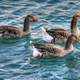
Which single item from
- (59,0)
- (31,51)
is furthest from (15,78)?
(59,0)

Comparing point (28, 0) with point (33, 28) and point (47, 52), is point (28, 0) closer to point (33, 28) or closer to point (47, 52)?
point (33, 28)

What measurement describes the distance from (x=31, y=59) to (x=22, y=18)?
439cm

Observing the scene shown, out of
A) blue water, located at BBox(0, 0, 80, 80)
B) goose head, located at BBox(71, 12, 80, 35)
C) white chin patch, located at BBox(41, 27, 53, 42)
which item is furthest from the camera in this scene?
goose head, located at BBox(71, 12, 80, 35)

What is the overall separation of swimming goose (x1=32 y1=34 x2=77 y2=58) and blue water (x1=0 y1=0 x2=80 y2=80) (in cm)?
15

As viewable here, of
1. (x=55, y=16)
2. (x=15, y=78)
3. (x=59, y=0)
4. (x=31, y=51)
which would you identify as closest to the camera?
(x=15, y=78)

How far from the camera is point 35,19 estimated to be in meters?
18.3

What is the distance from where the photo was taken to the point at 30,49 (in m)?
16.0

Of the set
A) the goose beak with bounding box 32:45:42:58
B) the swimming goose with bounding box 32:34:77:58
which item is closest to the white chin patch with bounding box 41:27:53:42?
the swimming goose with bounding box 32:34:77:58

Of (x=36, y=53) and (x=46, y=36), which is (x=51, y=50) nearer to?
(x=36, y=53)

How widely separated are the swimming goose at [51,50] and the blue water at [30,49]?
155 millimetres

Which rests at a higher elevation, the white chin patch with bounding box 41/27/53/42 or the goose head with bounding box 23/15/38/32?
the goose head with bounding box 23/15/38/32

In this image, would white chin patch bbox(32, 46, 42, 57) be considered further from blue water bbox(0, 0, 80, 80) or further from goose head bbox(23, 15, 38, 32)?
goose head bbox(23, 15, 38, 32)

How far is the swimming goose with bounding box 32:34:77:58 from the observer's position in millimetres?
15219

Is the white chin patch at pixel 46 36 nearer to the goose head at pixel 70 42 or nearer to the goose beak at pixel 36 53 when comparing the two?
the goose head at pixel 70 42
